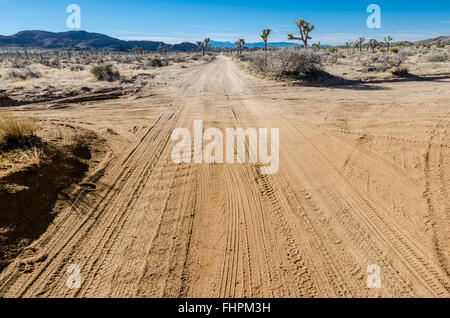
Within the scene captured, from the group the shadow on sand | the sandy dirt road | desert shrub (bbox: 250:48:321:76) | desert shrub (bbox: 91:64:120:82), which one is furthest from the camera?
desert shrub (bbox: 91:64:120:82)

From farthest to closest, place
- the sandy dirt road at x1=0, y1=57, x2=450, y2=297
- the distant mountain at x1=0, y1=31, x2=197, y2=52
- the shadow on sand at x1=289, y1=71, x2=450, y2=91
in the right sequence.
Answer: the distant mountain at x1=0, y1=31, x2=197, y2=52 → the shadow on sand at x1=289, y1=71, x2=450, y2=91 → the sandy dirt road at x1=0, y1=57, x2=450, y2=297

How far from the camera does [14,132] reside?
5766 mm

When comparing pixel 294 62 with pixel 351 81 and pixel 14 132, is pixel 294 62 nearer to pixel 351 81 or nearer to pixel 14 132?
pixel 351 81

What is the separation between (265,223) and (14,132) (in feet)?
19.9

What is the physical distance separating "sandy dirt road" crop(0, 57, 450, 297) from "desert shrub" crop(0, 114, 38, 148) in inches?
74.7

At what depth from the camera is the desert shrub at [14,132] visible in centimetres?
563

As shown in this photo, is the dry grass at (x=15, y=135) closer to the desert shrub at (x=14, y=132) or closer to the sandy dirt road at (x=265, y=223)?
the desert shrub at (x=14, y=132)

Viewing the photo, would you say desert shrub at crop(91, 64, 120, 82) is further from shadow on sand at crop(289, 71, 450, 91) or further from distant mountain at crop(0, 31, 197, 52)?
distant mountain at crop(0, 31, 197, 52)

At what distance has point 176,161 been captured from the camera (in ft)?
21.0

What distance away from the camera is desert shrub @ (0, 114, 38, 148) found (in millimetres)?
5629

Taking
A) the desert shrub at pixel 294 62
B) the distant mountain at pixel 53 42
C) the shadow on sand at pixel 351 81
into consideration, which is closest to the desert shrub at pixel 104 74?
the desert shrub at pixel 294 62

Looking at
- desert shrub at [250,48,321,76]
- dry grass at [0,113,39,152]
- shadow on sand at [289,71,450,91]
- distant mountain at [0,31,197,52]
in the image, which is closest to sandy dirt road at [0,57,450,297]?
dry grass at [0,113,39,152]

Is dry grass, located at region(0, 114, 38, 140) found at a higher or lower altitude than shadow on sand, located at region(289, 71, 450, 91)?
lower
